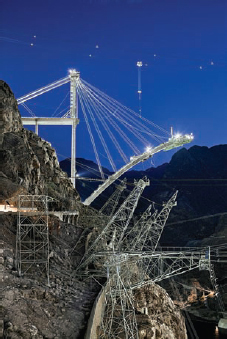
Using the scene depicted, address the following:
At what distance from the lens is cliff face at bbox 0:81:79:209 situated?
2188 cm

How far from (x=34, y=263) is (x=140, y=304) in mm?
9242

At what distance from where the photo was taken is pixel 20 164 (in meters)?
23.6

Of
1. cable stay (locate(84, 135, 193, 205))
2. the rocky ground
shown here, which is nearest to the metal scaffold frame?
the rocky ground

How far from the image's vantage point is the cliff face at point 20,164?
861 inches

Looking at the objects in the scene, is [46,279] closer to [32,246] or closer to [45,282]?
[45,282]

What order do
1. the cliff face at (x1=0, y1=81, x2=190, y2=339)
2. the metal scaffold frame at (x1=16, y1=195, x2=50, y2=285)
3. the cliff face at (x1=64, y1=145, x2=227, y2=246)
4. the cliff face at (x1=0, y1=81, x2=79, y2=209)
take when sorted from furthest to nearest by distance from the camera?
1. the cliff face at (x1=64, y1=145, x2=227, y2=246)
2. the cliff face at (x1=0, y1=81, x2=79, y2=209)
3. the metal scaffold frame at (x1=16, y1=195, x2=50, y2=285)
4. the cliff face at (x1=0, y1=81, x2=190, y2=339)

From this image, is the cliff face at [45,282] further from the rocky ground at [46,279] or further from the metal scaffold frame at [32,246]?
the metal scaffold frame at [32,246]

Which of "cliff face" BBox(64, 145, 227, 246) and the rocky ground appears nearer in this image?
the rocky ground

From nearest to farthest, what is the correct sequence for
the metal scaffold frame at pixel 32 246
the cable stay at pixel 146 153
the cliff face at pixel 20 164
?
1. the metal scaffold frame at pixel 32 246
2. the cliff face at pixel 20 164
3. the cable stay at pixel 146 153

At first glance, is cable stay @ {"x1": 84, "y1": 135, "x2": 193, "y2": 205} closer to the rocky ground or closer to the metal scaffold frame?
the rocky ground

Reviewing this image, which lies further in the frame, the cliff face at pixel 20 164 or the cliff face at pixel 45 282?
the cliff face at pixel 20 164

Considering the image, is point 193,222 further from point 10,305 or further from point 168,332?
point 10,305

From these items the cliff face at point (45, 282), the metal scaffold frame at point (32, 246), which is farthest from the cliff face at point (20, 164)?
the metal scaffold frame at point (32, 246)

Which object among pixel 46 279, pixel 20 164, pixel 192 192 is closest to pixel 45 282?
Answer: pixel 46 279
